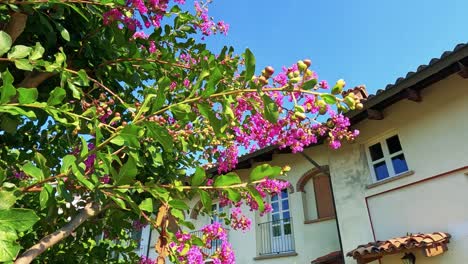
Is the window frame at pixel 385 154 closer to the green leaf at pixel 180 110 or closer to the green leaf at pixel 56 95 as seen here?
the green leaf at pixel 180 110

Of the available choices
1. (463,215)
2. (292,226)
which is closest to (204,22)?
(463,215)

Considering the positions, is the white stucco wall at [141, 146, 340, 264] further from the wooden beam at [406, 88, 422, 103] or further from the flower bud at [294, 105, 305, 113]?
the flower bud at [294, 105, 305, 113]

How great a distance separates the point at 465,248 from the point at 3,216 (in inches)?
292

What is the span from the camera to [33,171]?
1.44m

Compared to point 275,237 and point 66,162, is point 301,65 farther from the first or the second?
point 275,237

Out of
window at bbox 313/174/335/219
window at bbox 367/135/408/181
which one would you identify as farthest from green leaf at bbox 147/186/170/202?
window at bbox 313/174/335/219

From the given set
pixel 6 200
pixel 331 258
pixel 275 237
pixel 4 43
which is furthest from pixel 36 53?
pixel 275 237

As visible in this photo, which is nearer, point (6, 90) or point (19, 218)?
point (19, 218)

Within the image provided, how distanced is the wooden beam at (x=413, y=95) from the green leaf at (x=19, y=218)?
24.6 feet

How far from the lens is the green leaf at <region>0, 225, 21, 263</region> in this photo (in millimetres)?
1157

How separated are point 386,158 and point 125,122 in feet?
25.3

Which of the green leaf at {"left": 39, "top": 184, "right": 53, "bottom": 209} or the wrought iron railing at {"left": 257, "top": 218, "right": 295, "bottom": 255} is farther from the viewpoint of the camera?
the wrought iron railing at {"left": 257, "top": 218, "right": 295, "bottom": 255}

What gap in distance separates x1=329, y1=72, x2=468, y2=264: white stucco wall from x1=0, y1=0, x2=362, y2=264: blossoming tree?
15.7ft

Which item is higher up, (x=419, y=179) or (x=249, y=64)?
(x=419, y=179)
